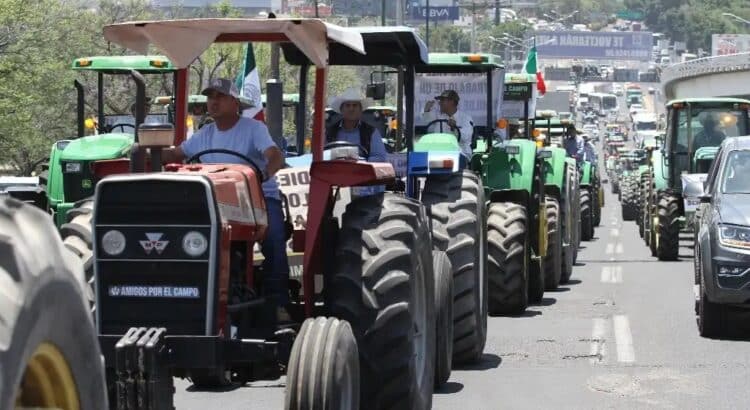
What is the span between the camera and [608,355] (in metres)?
13.5

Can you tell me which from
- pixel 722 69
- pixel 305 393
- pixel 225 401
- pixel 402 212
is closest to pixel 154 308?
pixel 305 393

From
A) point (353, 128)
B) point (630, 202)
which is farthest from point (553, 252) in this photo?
point (630, 202)

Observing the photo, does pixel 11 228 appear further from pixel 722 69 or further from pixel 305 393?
pixel 722 69

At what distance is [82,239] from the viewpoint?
8.45m

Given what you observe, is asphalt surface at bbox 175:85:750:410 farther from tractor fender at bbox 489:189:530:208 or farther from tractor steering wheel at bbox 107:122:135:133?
tractor steering wheel at bbox 107:122:135:133

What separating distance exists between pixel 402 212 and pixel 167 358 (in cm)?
184

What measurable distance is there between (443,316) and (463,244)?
1.65m

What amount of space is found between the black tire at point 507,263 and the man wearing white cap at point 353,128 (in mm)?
3911

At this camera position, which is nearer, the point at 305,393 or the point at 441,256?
the point at 305,393

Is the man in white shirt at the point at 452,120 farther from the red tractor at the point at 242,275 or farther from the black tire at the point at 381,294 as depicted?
the black tire at the point at 381,294

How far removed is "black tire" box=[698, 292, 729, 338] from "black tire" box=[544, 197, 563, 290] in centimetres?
483

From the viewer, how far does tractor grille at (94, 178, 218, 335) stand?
25.9 feet

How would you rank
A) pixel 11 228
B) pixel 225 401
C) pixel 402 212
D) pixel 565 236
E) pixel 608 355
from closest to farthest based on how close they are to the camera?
pixel 11 228, pixel 402 212, pixel 225 401, pixel 608 355, pixel 565 236

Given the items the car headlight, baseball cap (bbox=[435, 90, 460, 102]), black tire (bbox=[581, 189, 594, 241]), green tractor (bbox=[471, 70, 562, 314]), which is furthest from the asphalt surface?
black tire (bbox=[581, 189, 594, 241])
